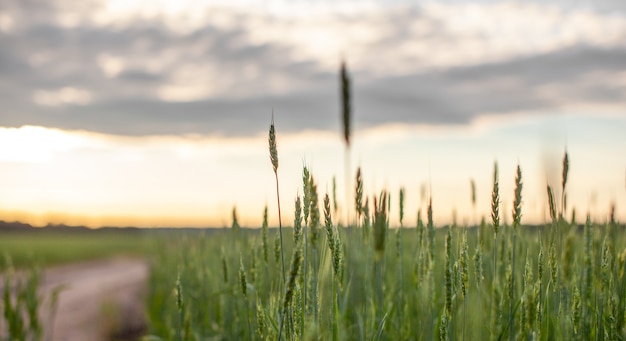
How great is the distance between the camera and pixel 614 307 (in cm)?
234

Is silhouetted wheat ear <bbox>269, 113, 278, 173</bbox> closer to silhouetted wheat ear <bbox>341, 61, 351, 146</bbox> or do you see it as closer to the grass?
the grass

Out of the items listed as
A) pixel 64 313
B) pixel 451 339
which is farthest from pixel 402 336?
pixel 64 313

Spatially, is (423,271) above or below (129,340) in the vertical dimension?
above

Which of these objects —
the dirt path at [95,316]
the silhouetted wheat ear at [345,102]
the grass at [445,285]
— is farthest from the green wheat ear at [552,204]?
the dirt path at [95,316]

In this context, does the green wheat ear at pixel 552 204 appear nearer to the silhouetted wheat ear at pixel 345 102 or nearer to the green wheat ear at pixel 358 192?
the green wheat ear at pixel 358 192

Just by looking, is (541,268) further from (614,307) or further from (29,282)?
(29,282)

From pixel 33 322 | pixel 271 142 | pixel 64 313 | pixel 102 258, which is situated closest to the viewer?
pixel 271 142

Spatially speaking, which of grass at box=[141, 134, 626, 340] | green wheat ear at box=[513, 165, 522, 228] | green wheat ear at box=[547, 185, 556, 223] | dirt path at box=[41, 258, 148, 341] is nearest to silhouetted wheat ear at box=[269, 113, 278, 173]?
grass at box=[141, 134, 626, 340]

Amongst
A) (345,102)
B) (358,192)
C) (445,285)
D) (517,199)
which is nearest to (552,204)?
(517,199)

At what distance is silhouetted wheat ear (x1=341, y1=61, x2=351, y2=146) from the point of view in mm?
1449

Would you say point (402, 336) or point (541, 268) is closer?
point (541, 268)

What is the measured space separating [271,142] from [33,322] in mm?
4186

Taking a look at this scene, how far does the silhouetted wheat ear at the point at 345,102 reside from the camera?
57.1 inches

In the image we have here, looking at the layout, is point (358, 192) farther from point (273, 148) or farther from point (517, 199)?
point (517, 199)
